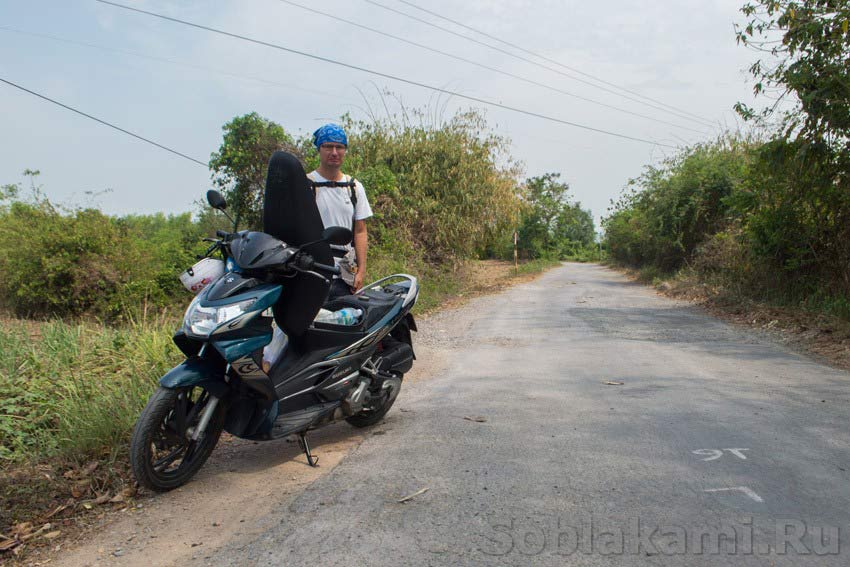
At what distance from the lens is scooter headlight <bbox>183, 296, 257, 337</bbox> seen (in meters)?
3.08

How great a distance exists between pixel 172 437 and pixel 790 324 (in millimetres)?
9134

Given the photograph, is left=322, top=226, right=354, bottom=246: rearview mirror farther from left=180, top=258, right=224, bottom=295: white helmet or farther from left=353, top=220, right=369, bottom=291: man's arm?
left=353, top=220, right=369, bottom=291: man's arm

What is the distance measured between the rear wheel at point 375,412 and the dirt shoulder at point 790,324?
496 cm

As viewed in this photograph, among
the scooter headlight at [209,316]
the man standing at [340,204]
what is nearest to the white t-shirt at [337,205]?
the man standing at [340,204]

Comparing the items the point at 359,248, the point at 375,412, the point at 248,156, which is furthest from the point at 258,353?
the point at 248,156

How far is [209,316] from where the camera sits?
310 cm

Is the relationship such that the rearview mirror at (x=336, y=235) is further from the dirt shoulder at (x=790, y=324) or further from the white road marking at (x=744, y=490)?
the dirt shoulder at (x=790, y=324)

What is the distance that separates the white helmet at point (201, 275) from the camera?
10.9 feet

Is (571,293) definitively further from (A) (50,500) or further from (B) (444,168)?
(A) (50,500)

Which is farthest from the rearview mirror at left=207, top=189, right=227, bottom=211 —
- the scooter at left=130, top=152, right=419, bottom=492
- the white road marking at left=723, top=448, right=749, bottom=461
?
the white road marking at left=723, top=448, right=749, bottom=461

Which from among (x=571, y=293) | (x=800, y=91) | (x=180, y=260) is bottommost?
(x=571, y=293)

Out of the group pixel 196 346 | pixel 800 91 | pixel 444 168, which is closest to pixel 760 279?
pixel 800 91

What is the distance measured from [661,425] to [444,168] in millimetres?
15231

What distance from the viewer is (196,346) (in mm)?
3324
